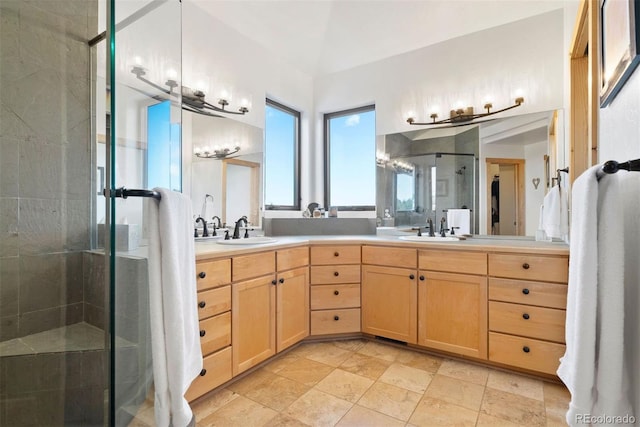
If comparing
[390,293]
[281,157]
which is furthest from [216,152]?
[390,293]

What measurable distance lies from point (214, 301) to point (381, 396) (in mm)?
1078

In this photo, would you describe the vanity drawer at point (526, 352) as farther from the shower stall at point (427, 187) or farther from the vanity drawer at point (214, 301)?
the vanity drawer at point (214, 301)

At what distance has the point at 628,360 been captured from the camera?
704 mm

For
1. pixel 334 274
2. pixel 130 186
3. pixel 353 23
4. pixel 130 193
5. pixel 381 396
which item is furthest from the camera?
pixel 353 23

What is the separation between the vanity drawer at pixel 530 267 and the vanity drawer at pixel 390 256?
506 mm

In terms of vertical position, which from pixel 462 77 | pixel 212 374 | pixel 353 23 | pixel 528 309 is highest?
pixel 353 23

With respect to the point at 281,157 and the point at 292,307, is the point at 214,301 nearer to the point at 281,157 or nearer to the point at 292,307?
the point at 292,307

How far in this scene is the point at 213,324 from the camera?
1.65m

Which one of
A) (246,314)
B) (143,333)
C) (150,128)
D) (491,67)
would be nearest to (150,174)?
(150,128)

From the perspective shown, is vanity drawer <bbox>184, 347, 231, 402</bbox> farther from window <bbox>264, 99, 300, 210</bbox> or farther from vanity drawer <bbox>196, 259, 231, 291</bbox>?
window <bbox>264, 99, 300, 210</bbox>

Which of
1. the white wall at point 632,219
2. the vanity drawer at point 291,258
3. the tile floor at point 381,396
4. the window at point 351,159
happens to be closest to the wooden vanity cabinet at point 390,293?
the tile floor at point 381,396

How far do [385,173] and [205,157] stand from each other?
1688 millimetres

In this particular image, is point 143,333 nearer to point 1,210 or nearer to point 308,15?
point 1,210

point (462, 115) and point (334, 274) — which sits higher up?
point (462, 115)
